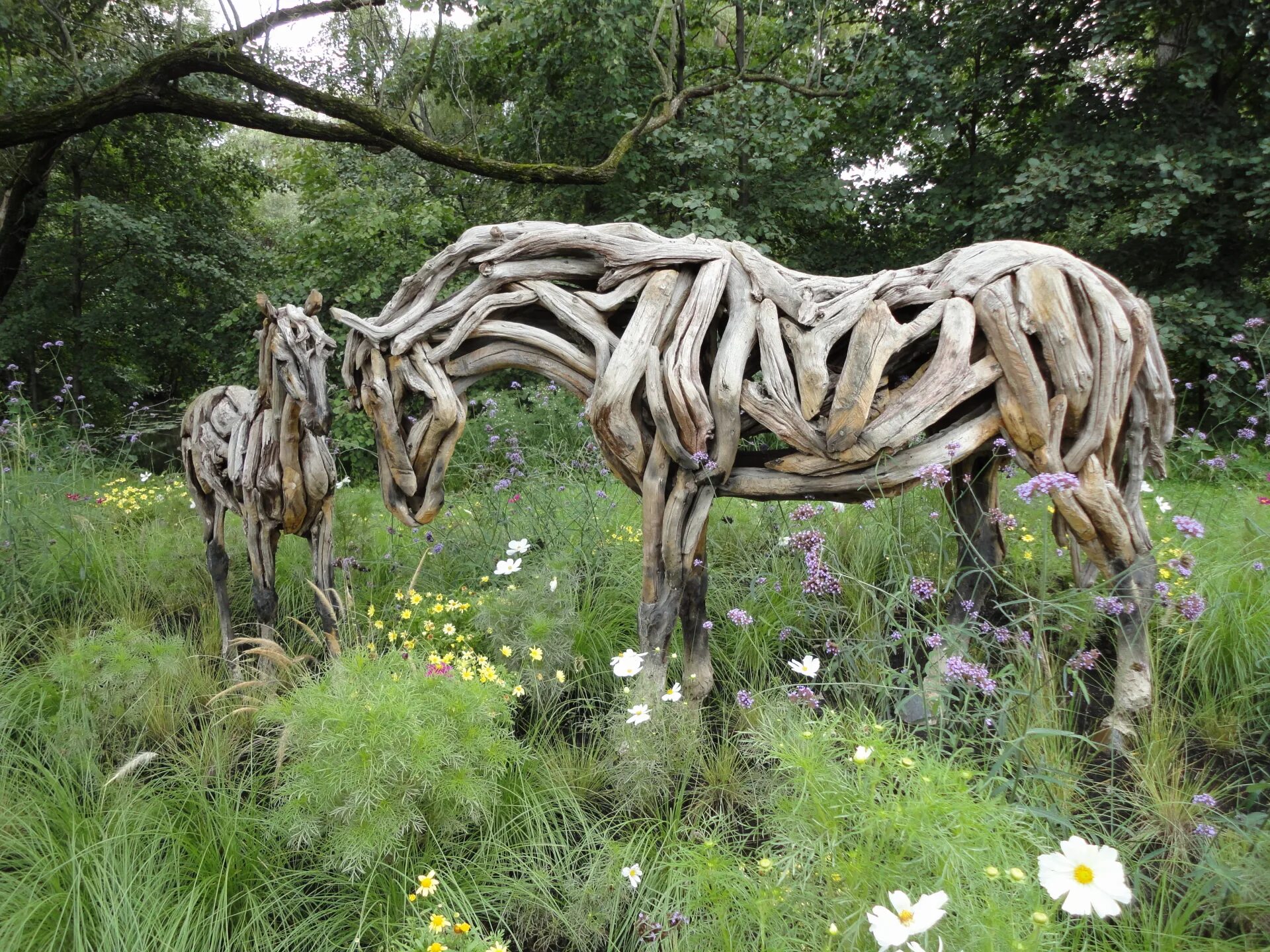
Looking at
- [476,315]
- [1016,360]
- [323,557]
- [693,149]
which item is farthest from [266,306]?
[693,149]

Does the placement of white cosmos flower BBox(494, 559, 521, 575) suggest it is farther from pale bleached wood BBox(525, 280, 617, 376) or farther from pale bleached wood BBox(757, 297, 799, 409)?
pale bleached wood BBox(757, 297, 799, 409)

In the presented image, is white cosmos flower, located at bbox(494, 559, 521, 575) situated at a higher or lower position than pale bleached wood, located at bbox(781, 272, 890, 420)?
lower

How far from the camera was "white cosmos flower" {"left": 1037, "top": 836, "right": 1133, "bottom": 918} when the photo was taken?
4.09ft

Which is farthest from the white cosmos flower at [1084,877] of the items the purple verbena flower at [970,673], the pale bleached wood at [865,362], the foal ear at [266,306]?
the foal ear at [266,306]

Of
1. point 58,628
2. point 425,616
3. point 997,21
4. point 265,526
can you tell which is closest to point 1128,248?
point 997,21

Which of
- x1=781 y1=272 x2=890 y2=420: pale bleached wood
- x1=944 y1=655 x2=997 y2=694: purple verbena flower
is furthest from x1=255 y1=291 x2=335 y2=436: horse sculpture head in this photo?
x1=944 y1=655 x2=997 y2=694: purple verbena flower

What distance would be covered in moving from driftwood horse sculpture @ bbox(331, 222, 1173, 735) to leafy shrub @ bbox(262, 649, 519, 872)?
0.66 meters

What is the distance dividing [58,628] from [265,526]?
1.50 meters

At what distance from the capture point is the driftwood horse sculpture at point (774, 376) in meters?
2.34

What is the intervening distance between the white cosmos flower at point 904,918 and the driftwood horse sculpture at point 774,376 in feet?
3.84

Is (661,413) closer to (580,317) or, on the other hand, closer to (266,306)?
(580,317)

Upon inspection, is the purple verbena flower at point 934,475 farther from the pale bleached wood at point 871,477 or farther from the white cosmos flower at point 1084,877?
the white cosmos flower at point 1084,877

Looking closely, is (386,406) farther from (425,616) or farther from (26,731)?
(26,731)

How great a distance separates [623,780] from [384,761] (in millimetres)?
784
